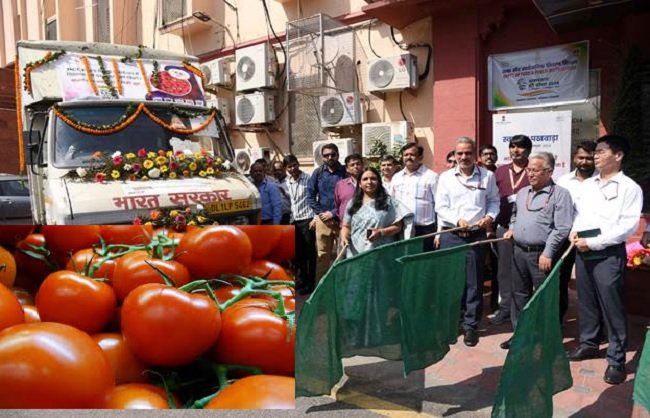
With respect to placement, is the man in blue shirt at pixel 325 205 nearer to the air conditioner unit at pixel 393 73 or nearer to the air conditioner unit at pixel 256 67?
the air conditioner unit at pixel 393 73

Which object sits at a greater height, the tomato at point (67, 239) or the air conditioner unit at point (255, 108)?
the air conditioner unit at point (255, 108)

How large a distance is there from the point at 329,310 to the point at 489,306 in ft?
8.45

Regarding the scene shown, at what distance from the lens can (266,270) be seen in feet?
5.53

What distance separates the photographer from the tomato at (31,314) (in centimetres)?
151

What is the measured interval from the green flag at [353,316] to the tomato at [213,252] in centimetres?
105

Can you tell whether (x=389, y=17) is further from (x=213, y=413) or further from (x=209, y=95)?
(x=213, y=413)

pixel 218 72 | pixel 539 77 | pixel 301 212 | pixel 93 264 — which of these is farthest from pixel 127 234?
pixel 218 72

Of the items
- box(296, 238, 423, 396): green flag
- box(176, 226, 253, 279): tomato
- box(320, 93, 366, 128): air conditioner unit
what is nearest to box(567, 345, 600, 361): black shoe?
box(296, 238, 423, 396): green flag

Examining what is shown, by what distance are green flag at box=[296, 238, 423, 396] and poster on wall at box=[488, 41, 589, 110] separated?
3.83 m

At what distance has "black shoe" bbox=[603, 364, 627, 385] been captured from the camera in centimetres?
317

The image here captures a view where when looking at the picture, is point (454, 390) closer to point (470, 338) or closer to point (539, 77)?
point (470, 338)

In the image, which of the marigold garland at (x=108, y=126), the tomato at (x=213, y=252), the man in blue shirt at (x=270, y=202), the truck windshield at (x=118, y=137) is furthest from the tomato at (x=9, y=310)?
the marigold garland at (x=108, y=126)

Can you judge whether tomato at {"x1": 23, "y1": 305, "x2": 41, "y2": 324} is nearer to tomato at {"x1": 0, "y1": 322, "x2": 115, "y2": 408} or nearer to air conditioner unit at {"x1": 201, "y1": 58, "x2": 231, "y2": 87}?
tomato at {"x1": 0, "y1": 322, "x2": 115, "y2": 408}

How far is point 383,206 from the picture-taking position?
3.82m
